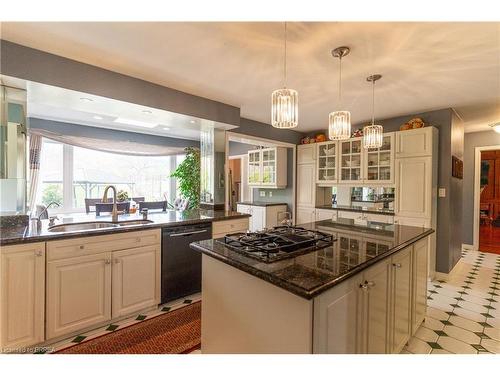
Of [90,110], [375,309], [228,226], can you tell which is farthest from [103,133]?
[375,309]

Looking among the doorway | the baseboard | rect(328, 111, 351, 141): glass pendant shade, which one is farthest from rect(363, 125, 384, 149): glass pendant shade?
the doorway

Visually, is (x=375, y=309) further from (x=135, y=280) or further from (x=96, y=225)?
(x=96, y=225)

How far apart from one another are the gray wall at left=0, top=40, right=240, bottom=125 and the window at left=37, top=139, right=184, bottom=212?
3.12 m

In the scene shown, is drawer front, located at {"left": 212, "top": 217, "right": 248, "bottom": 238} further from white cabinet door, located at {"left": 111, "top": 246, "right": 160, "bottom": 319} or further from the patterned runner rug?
the patterned runner rug

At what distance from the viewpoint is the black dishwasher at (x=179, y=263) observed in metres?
2.40

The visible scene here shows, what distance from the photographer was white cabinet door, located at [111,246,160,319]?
2.09 meters

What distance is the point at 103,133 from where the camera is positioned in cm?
490

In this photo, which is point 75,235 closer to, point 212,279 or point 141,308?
point 141,308

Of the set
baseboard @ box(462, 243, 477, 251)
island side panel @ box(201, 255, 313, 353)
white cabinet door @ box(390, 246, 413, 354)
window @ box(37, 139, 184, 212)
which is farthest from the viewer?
baseboard @ box(462, 243, 477, 251)

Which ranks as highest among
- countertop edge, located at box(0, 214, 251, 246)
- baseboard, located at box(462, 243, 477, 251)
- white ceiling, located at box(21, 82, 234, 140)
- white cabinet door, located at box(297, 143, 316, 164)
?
white ceiling, located at box(21, 82, 234, 140)

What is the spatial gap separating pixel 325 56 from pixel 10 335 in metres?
3.09

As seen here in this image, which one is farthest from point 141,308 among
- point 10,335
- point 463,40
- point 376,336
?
point 463,40

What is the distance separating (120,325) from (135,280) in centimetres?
38

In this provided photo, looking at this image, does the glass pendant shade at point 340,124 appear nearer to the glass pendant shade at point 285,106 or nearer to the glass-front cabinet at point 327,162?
the glass pendant shade at point 285,106
